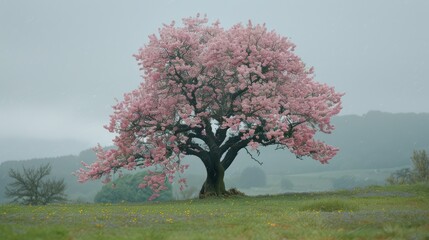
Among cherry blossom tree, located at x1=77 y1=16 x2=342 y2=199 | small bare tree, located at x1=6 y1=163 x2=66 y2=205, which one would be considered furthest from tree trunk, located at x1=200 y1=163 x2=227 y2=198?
small bare tree, located at x1=6 y1=163 x2=66 y2=205

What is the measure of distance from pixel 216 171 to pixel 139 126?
26.5 ft

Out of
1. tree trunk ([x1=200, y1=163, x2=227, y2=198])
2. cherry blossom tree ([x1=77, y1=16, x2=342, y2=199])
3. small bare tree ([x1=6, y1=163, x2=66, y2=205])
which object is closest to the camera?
cherry blossom tree ([x1=77, y1=16, x2=342, y2=199])

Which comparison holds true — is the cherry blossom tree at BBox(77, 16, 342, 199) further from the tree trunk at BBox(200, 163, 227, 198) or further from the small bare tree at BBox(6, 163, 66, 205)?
the small bare tree at BBox(6, 163, 66, 205)

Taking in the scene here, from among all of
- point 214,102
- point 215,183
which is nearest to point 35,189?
point 215,183

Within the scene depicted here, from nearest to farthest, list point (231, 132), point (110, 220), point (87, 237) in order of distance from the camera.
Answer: point (87, 237) < point (110, 220) < point (231, 132)

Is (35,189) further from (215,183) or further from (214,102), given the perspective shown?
(214,102)

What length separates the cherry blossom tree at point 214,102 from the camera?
37.0m

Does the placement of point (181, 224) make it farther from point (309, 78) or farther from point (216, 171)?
point (309, 78)

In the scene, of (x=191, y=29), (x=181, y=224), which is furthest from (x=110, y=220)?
(x=191, y=29)

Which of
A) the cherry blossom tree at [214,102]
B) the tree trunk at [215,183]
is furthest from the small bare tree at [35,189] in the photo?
the tree trunk at [215,183]

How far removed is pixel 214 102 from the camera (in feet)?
131

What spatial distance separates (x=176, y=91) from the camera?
3875 cm

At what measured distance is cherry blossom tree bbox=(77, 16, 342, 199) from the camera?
37.0 metres

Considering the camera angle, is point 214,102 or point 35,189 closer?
point 214,102
